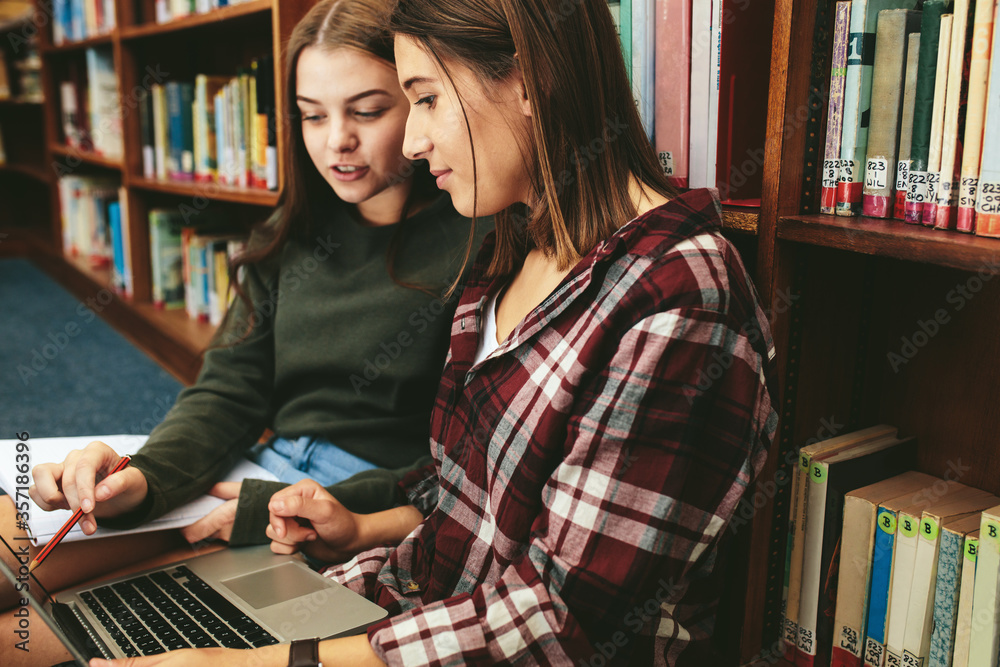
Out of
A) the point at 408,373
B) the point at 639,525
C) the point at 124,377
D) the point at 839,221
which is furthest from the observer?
the point at 124,377

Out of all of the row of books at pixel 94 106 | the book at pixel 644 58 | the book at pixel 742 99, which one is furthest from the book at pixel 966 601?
the row of books at pixel 94 106


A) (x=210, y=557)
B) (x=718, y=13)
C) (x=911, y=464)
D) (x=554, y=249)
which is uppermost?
(x=718, y=13)

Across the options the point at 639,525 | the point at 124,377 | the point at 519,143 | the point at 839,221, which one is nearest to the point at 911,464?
the point at 839,221

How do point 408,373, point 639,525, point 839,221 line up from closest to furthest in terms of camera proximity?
point 639,525
point 839,221
point 408,373

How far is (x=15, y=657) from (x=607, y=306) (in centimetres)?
78

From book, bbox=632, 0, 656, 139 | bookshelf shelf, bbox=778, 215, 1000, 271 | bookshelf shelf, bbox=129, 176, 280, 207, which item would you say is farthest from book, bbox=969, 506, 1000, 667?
bookshelf shelf, bbox=129, 176, 280, 207

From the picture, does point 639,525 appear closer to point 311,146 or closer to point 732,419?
point 732,419

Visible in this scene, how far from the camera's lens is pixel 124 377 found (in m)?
2.39

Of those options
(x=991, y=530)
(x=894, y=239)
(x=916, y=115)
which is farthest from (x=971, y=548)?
(x=916, y=115)

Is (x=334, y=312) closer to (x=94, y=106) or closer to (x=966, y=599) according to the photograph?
(x=966, y=599)

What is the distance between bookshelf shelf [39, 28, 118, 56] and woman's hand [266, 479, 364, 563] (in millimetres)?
2028

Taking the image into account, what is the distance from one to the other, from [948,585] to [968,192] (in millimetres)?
382

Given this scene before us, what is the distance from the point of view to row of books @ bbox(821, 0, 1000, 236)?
669 millimetres

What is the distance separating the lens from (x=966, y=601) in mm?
750
